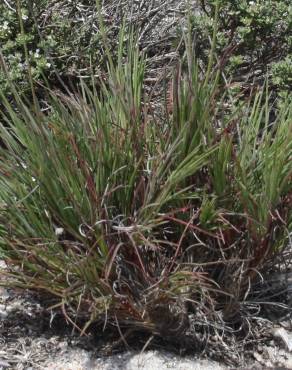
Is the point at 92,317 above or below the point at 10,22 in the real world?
below

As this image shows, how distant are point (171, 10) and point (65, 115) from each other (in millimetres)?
1917

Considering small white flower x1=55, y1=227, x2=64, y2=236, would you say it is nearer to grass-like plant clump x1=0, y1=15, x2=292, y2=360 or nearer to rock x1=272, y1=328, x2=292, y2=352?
grass-like plant clump x1=0, y1=15, x2=292, y2=360

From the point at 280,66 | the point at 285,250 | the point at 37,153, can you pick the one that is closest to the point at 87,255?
the point at 37,153

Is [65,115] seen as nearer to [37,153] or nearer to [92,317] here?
[37,153]

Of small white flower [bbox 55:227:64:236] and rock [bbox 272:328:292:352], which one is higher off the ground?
small white flower [bbox 55:227:64:236]

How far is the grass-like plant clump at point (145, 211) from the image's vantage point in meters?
2.76

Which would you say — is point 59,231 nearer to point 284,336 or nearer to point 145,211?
point 145,211

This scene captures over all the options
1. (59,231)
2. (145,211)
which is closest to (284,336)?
(145,211)

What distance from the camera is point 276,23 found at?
14.2ft

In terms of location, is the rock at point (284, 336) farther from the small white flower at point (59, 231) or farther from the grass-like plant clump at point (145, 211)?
the small white flower at point (59, 231)

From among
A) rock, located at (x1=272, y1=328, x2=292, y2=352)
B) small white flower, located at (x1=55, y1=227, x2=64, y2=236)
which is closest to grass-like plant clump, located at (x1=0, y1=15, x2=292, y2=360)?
small white flower, located at (x1=55, y1=227, x2=64, y2=236)

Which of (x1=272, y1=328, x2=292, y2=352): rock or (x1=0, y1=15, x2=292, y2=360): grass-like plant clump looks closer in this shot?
(x1=0, y1=15, x2=292, y2=360): grass-like plant clump

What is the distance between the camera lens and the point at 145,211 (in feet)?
9.14

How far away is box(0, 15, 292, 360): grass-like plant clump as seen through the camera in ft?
9.07
